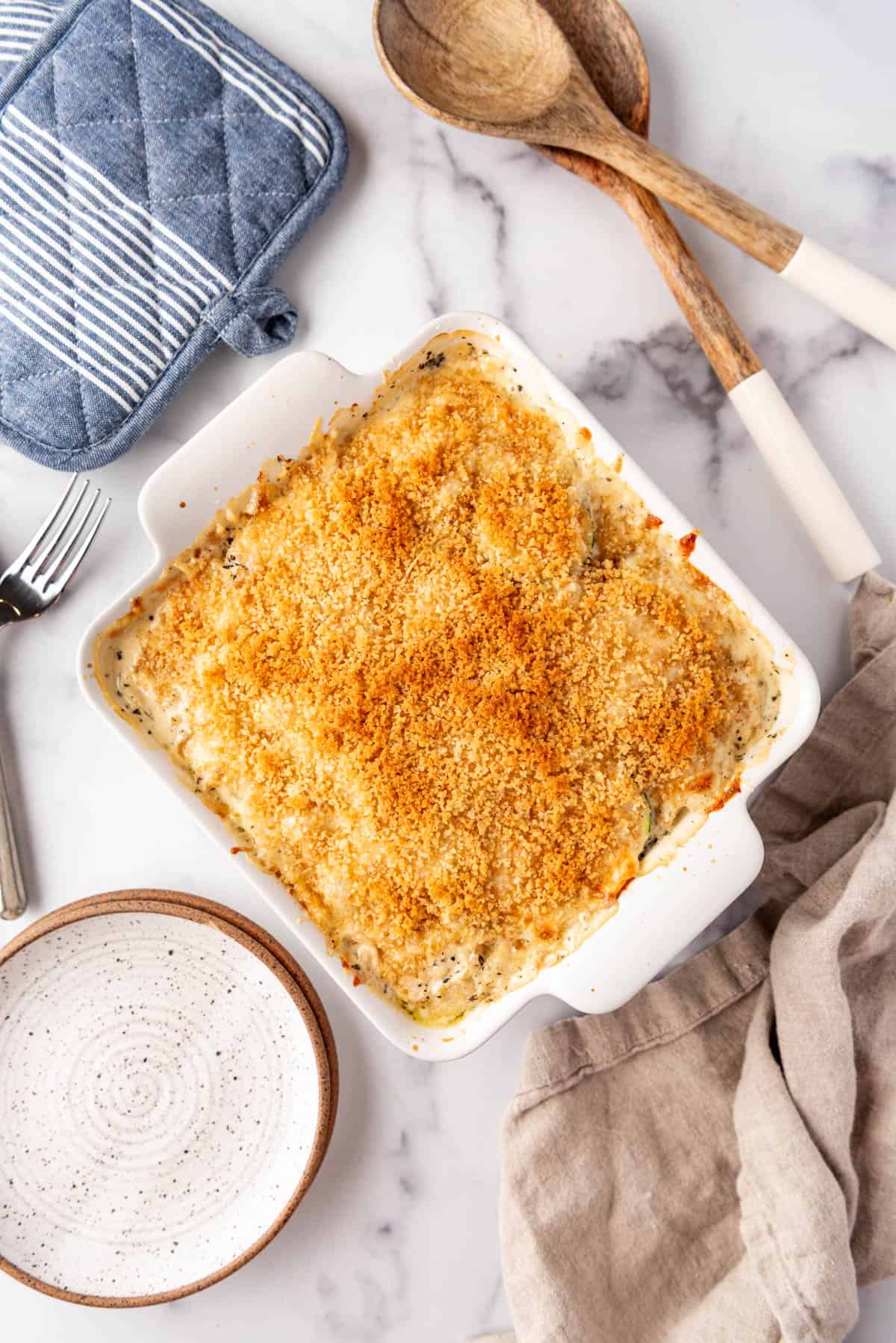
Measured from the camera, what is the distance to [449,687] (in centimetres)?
125

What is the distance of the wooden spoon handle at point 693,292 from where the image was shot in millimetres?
1354

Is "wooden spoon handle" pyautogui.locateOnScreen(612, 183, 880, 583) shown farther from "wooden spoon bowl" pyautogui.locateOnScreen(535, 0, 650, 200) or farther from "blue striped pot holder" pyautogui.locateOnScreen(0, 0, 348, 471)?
"blue striped pot holder" pyautogui.locateOnScreen(0, 0, 348, 471)

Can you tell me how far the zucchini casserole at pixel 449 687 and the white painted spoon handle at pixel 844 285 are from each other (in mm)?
372

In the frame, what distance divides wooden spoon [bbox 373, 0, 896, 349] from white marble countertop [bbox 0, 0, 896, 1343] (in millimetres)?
81

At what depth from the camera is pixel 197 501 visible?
1.25 meters

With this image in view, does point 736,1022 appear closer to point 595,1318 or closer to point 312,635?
point 595,1318

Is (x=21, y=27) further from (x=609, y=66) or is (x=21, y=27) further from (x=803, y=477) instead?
(x=803, y=477)

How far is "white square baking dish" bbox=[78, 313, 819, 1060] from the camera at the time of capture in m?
1.20

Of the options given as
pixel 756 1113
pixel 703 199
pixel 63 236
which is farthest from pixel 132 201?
pixel 756 1113

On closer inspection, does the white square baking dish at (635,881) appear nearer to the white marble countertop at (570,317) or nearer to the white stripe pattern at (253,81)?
the white marble countertop at (570,317)

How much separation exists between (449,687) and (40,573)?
24.2 inches

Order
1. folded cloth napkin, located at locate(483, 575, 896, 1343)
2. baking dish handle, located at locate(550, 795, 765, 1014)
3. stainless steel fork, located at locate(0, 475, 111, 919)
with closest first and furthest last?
baking dish handle, located at locate(550, 795, 765, 1014) < folded cloth napkin, located at locate(483, 575, 896, 1343) < stainless steel fork, located at locate(0, 475, 111, 919)

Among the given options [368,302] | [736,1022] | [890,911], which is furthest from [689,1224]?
[368,302]

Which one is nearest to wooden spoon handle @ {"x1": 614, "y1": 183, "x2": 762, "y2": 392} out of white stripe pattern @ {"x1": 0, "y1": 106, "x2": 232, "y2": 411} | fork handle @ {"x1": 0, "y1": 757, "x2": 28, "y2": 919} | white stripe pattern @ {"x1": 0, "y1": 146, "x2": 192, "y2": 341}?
white stripe pattern @ {"x1": 0, "y1": 106, "x2": 232, "y2": 411}
